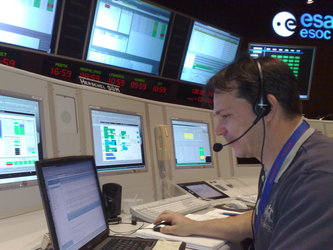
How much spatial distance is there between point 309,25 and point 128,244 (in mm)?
4068

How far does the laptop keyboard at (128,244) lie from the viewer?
1.04 m

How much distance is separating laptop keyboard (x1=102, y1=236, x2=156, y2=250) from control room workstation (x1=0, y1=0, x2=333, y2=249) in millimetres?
65

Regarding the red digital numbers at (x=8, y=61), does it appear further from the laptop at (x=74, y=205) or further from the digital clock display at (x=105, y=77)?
the laptop at (x=74, y=205)

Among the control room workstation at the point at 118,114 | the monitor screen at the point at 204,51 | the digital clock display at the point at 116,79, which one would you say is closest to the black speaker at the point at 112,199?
the control room workstation at the point at 118,114

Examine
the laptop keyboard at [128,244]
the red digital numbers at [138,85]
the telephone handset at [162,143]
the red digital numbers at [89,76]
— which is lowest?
the laptop keyboard at [128,244]

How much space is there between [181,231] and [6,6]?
6.62 ft

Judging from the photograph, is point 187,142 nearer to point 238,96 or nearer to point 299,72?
point 238,96

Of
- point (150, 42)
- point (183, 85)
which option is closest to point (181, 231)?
point (150, 42)

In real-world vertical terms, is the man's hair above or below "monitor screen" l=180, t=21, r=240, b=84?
below

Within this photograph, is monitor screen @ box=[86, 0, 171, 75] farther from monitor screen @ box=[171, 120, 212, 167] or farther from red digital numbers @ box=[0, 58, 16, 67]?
monitor screen @ box=[171, 120, 212, 167]

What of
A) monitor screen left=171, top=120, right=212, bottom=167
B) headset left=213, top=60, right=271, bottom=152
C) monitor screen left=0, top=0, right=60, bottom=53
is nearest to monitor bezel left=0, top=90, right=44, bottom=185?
headset left=213, top=60, right=271, bottom=152

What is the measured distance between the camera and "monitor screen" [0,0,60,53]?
238 cm

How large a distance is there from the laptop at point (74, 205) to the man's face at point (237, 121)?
1.36 feet

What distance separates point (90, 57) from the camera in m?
2.89
